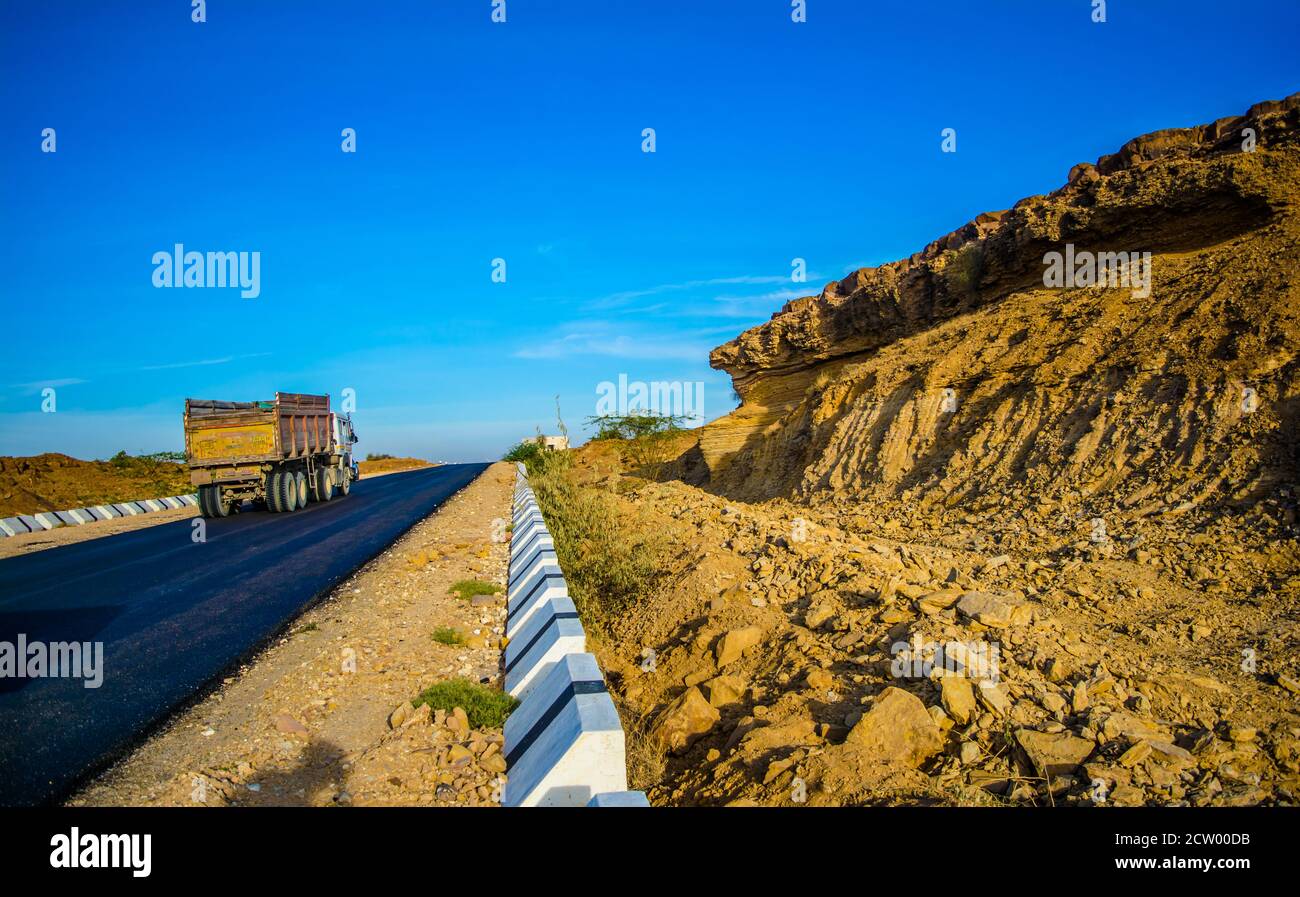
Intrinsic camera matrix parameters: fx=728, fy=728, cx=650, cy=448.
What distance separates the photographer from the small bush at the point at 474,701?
458cm

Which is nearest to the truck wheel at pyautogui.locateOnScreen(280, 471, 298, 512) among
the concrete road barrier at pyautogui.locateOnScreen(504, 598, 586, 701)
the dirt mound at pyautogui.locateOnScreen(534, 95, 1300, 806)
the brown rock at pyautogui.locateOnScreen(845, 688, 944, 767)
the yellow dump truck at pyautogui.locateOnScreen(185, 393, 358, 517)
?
the yellow dump truck at pyautogui.locateOnScreen(185, 393, 358, 517)

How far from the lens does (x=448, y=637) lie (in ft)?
20.7

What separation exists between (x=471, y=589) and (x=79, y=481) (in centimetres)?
2857

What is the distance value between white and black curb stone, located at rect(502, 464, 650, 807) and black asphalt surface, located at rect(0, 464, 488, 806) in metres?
2.31

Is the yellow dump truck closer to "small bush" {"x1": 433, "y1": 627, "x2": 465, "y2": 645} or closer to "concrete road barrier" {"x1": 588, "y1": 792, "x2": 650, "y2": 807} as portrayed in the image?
"small bush" {"x1": 433, "y1": 627, "x2": 465, "y2": 645}

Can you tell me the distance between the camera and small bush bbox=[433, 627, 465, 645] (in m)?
6.26

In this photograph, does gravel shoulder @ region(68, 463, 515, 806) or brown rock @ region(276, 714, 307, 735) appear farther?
brown rock @ region(276, 714, 307, 735)

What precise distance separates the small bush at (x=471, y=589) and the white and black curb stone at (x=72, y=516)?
46.2ft

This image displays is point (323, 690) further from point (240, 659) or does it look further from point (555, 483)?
point (555, 483)

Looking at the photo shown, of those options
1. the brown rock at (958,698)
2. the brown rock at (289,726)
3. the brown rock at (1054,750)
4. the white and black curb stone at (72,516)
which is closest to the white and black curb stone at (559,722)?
the brown rock at (289,726)

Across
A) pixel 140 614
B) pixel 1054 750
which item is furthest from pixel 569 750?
pixel 140 614

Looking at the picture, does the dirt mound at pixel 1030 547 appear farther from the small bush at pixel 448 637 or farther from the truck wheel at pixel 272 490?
the truck wheel at pixel 272 490
